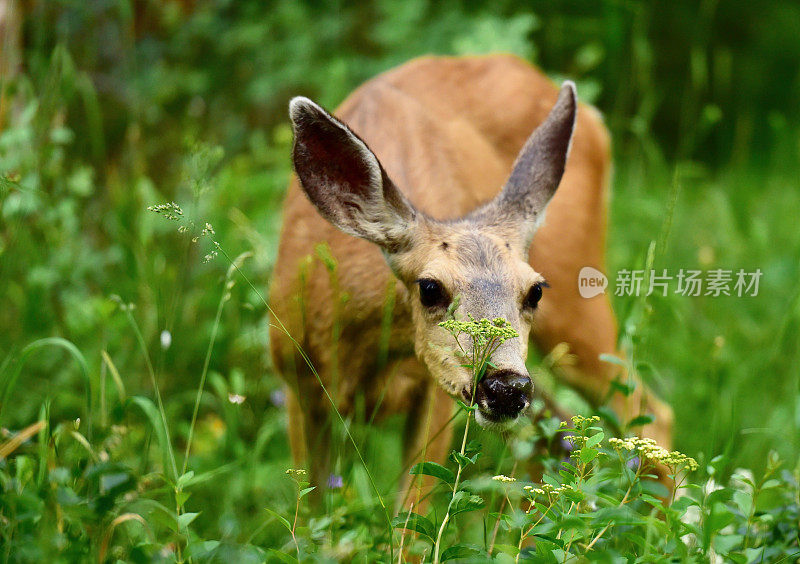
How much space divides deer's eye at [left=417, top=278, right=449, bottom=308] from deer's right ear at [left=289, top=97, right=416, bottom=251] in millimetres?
264

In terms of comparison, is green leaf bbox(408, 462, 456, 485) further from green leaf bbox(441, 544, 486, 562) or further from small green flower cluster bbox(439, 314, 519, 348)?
small green flower cluster bbox(439, 314, 519, 348)

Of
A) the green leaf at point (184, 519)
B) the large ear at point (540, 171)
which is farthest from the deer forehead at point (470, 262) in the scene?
the green leaf at point (184, 519)

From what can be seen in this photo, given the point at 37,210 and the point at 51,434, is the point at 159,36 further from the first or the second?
the point at 51,434

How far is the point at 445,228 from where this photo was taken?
3.02 meters

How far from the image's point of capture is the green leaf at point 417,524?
206 cm

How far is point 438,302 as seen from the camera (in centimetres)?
279

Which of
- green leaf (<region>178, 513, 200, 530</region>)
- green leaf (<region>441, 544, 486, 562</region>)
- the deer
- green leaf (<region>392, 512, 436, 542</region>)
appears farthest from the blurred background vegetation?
green leaf (<region>441, 544, 486, 562</region>)

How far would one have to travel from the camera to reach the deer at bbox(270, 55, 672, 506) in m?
2.75

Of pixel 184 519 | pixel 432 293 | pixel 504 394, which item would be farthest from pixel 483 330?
pixel 184 519

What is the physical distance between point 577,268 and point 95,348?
2.08 m

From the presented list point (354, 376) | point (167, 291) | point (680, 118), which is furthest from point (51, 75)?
point (680, 118)

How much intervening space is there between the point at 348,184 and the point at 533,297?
2.20 ft

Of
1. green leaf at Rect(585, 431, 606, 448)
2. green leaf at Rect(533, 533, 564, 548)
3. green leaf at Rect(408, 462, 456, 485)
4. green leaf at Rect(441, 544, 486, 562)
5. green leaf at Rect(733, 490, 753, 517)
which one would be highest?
green leaf at Rect(585, 431, 606, 448)

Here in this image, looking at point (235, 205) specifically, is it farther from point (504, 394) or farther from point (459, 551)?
point (459, 551)
